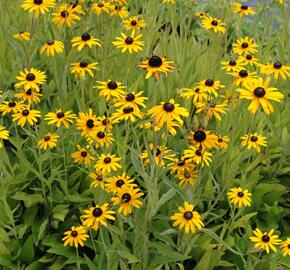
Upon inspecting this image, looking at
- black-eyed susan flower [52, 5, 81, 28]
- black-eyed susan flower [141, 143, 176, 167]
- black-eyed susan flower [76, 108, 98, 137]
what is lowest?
black-eyed susan flower [76, 108, 98, 137]

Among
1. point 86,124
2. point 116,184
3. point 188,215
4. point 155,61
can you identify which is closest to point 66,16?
point 86,124

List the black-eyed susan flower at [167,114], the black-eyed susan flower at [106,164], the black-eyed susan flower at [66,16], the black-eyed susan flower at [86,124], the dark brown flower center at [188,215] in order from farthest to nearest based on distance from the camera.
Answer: the black-eyed susan flower at [66,16]
the black-eyed susan flower at [86,124]
the black-eyed susan flower at [106,164]
the dark brown flower center at [188,215]
the black-eyed susan flower at [167,114]

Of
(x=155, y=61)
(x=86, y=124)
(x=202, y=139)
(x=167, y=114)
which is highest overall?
(x=155, y=61)

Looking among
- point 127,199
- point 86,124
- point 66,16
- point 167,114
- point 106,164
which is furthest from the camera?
point 66,16

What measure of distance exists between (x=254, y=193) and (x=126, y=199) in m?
1.02

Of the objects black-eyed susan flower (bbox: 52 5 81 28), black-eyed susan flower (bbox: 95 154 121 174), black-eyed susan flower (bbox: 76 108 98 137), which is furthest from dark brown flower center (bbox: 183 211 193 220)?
black-eyed susan flower (bbox: 52 5 81 28)

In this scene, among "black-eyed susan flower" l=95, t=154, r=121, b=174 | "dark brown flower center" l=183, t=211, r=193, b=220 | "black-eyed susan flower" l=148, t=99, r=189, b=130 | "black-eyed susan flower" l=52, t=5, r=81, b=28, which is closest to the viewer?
"black-eyed susan flower" l=148, t=99, r=189, b=130

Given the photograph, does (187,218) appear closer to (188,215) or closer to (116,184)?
(188,215)

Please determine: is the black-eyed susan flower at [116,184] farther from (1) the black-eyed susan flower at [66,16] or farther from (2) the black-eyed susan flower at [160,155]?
(1) the black-eyed susan flower at [66,16]

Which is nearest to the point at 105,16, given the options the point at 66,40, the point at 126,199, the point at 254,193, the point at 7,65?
the point at 66,40


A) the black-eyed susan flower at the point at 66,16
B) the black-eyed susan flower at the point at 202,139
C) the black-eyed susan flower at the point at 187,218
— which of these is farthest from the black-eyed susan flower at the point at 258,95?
the black-eyed susan flower at the point at 66,16

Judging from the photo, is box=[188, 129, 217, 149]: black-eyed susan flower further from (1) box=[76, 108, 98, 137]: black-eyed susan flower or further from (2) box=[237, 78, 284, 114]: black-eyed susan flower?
(1) box=[76, 108, 98, 137]: black-eyed susan flower

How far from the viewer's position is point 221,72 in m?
3.02

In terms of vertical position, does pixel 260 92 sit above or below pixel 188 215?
above
